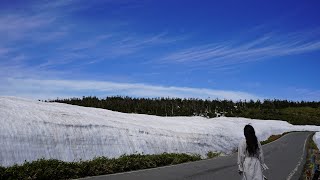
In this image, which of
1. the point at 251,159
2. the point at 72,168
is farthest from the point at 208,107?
the point at 251,159

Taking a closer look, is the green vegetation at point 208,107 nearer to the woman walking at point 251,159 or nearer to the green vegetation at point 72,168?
the green vegetation at point 72,168

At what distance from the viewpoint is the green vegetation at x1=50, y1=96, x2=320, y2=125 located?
352ft

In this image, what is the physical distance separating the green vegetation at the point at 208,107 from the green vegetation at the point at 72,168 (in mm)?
78821

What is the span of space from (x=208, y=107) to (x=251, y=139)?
5031 inches

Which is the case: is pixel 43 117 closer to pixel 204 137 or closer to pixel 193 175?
pixel 193 175

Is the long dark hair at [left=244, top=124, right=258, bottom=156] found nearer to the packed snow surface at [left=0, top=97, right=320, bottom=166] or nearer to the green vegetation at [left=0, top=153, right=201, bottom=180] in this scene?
the green vegetation at [left=0, top=153, right=201, bottom=180]

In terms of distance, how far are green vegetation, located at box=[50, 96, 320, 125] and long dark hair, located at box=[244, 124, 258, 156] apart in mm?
89399

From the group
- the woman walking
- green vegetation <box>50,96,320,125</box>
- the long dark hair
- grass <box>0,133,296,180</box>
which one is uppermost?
green vegetation <box>50,96,320,125</box>

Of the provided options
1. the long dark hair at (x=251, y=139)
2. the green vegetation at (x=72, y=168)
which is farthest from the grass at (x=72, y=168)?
the long dark hair at (x=251, y=139)

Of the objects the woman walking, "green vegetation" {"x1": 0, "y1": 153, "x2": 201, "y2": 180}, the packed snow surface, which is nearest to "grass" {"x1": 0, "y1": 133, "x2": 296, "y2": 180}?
"green vegetation" {"x1": 0, "y1": 153, "x2": 201, "y2": 180}

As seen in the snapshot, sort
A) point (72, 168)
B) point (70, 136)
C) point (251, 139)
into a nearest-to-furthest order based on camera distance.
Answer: point (251, 139) → point (72, 168) → point (70, 136)

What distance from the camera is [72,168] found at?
1541 cm

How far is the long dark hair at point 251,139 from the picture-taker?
8578 millimetres

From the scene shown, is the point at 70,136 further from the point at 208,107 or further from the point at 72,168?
the point at 208,107
